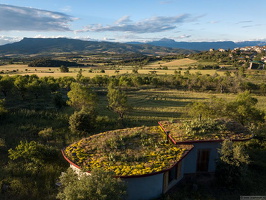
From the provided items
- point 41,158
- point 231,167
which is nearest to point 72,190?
point 41,158

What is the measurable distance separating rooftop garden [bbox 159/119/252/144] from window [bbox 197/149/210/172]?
1.08 metres

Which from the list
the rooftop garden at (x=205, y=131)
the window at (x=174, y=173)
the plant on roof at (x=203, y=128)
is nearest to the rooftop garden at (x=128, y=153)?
the rooftop garden at (x=205, y=131)

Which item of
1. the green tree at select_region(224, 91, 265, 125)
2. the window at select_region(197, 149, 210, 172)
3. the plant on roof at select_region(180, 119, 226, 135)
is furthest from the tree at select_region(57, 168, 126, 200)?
the green tree at select_region(224, 91, 265, 125)

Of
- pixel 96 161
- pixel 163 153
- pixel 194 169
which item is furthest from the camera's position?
pixel 194 169

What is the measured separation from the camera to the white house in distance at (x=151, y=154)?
10.5 m

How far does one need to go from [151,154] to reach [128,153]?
4.80ft

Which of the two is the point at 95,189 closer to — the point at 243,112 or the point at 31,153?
the point at 31,153

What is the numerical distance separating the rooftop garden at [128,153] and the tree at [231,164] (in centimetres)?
234

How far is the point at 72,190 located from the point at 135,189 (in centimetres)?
365

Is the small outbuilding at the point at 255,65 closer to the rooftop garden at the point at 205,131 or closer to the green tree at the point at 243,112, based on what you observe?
the green tree at the point at 243,112

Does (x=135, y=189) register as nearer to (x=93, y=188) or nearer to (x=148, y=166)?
(x=148, y=166)

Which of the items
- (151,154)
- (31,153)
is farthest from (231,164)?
(31,153)

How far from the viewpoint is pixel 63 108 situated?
124 feet

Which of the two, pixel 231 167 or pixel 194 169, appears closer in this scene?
pixel 231 167
